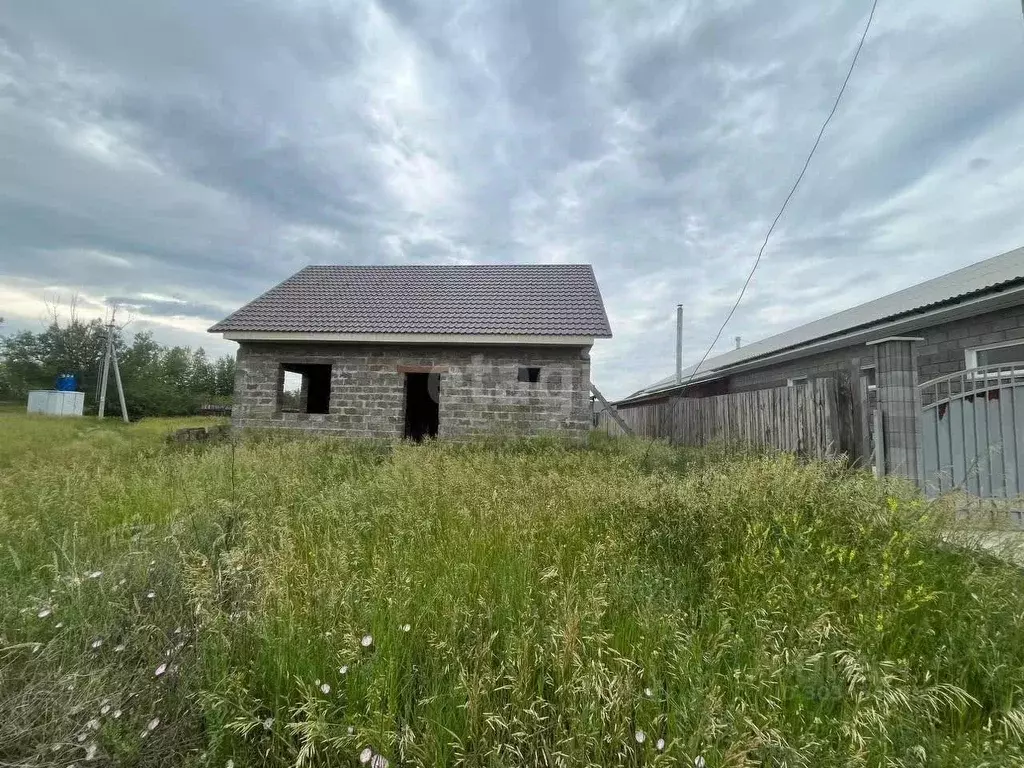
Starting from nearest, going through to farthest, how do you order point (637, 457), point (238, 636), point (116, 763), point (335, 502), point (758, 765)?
point (758, 765), point (116, 763), point (238, 636), point (335, 502), point (637, 457)

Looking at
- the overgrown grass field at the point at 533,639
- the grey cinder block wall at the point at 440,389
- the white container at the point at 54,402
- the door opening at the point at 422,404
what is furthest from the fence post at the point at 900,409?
the white container at the point at 54,402

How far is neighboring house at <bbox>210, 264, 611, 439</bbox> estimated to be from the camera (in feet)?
33.5

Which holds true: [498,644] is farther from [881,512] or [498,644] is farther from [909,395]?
[909,395]

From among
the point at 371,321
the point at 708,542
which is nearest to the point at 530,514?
the point at 708,542

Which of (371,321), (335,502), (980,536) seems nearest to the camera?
(980,536)

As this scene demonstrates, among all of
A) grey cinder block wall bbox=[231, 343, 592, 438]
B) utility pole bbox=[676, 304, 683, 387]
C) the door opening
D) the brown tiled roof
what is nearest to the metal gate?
the brown tiled roof

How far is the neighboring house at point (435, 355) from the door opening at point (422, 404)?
266 cm

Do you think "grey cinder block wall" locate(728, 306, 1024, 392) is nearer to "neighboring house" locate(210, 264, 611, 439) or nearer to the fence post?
the fence post

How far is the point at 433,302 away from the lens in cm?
1198

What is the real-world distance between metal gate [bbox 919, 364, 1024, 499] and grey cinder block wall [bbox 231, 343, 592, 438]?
5.94 meters

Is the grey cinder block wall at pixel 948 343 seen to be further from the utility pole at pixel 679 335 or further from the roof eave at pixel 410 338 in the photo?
the utility pole at pixel 679 335

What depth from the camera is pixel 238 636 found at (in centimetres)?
198

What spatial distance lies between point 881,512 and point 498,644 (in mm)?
2565

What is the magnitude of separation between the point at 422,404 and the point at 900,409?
1244 cm
